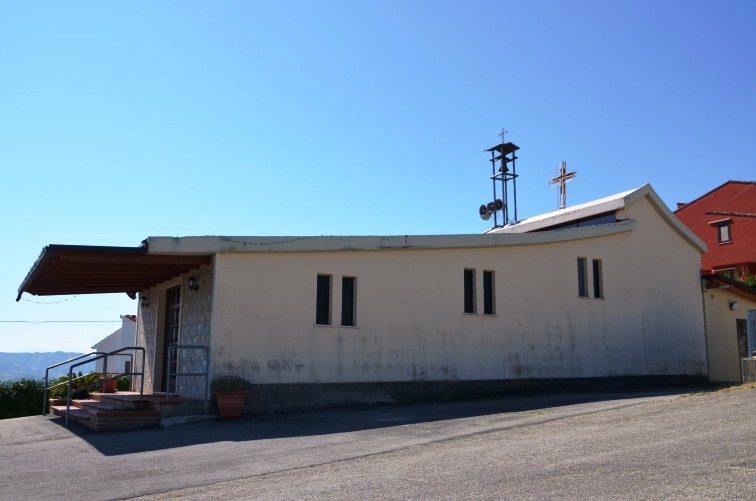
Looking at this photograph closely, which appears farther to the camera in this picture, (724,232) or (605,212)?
(724,232)

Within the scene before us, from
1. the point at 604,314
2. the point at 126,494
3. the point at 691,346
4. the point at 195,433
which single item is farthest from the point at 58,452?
the point at 691,346

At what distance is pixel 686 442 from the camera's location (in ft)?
26.8

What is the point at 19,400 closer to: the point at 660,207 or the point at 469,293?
the point at 469,293

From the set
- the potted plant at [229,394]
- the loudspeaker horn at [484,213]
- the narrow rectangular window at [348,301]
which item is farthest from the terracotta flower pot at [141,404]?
the loudspeaker horn at [484,213]

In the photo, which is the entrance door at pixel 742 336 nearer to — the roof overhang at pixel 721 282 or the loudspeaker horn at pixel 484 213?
the roof overhang at pixel 721 282

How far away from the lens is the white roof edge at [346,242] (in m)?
13.4

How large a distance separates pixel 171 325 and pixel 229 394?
5.39m

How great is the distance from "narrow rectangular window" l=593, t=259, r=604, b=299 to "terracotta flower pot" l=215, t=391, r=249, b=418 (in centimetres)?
1034

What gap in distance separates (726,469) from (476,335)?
10015mm

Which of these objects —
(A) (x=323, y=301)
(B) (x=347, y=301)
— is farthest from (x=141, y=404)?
(B) (x=347, y=301)

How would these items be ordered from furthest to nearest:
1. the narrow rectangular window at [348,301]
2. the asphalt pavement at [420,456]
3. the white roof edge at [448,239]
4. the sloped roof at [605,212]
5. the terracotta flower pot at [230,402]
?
the sloped roof at [605,212], the narrow rectangular window at [348,301], the white roof edge at [448,239], the terracotta flower pot at [230,402], the asphalt pavement at [420,456]

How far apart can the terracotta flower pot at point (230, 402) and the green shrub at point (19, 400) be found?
1072cm

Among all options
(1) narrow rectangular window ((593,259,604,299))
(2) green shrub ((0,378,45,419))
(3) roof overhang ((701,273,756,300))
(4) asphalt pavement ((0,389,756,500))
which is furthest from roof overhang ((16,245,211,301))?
(3) roof overhang ((701,273,756,300))

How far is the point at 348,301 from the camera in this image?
15320mm
